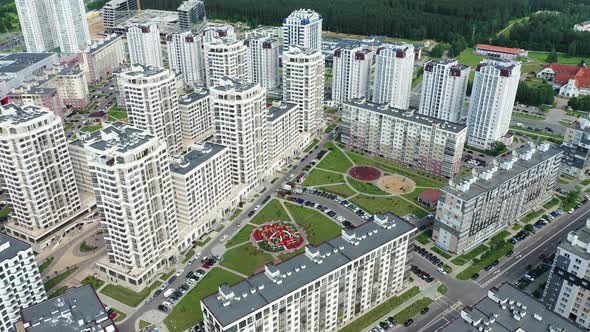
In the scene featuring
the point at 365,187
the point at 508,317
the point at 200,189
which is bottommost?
the point at 365,187

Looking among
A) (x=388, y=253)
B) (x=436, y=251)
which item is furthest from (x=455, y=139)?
(x=388, y=253)

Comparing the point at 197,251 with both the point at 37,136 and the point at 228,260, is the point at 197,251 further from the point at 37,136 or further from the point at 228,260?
the point at 37,136

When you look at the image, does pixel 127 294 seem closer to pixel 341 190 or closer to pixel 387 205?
pixel 341 190

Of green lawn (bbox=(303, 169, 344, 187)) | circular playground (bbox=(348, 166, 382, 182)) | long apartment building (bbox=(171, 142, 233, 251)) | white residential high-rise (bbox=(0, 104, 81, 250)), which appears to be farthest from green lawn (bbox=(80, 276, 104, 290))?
circular playground (bbox=(348, 166, 382, 182))

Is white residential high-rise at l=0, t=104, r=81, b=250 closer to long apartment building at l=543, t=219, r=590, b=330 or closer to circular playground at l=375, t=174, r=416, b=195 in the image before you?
circular playground at l=375, t=174, r=416, b=195

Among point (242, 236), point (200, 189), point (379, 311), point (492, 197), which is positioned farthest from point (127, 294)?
point (492, 197)

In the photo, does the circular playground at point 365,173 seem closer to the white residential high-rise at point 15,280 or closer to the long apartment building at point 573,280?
the long apartment building at point 573,280
